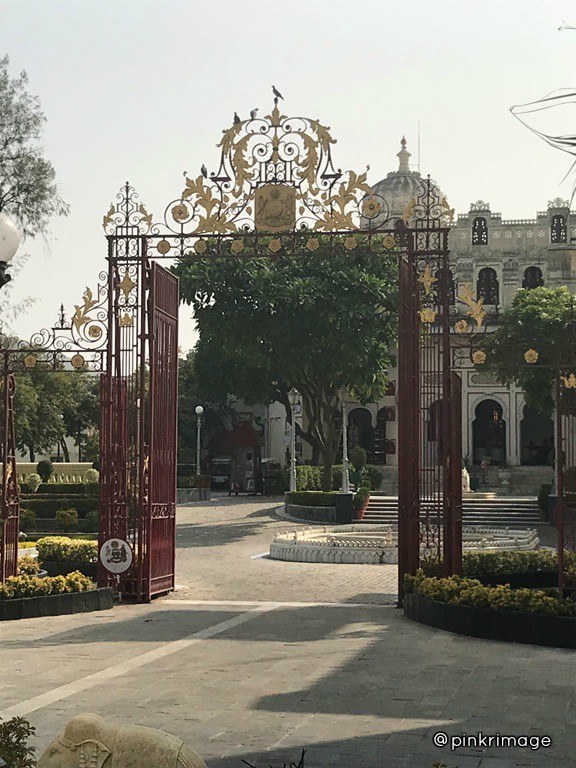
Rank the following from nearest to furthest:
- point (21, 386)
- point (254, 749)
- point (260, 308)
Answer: point (254, 749) → point (260, 308) → point (21, 386)

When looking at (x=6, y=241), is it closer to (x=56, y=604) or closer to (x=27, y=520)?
(x=56, y=604)

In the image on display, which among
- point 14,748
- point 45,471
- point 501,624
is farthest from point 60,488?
point 14,748

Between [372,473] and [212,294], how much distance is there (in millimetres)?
10479

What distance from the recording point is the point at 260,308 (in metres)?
34.4

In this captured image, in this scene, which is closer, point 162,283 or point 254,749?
point 254,749

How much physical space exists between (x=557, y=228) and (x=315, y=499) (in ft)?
81.7

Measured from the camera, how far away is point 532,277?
54.4 metres

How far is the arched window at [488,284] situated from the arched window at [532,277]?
1.33 m

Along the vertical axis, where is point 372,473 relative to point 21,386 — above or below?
below

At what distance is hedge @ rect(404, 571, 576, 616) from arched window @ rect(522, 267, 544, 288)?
4216 cm

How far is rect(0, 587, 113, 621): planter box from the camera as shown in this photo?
14172 mm

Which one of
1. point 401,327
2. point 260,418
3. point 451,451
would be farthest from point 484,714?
point 260,418

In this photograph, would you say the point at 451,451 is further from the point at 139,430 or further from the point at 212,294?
the point at 212,294

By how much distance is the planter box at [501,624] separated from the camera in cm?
1145
